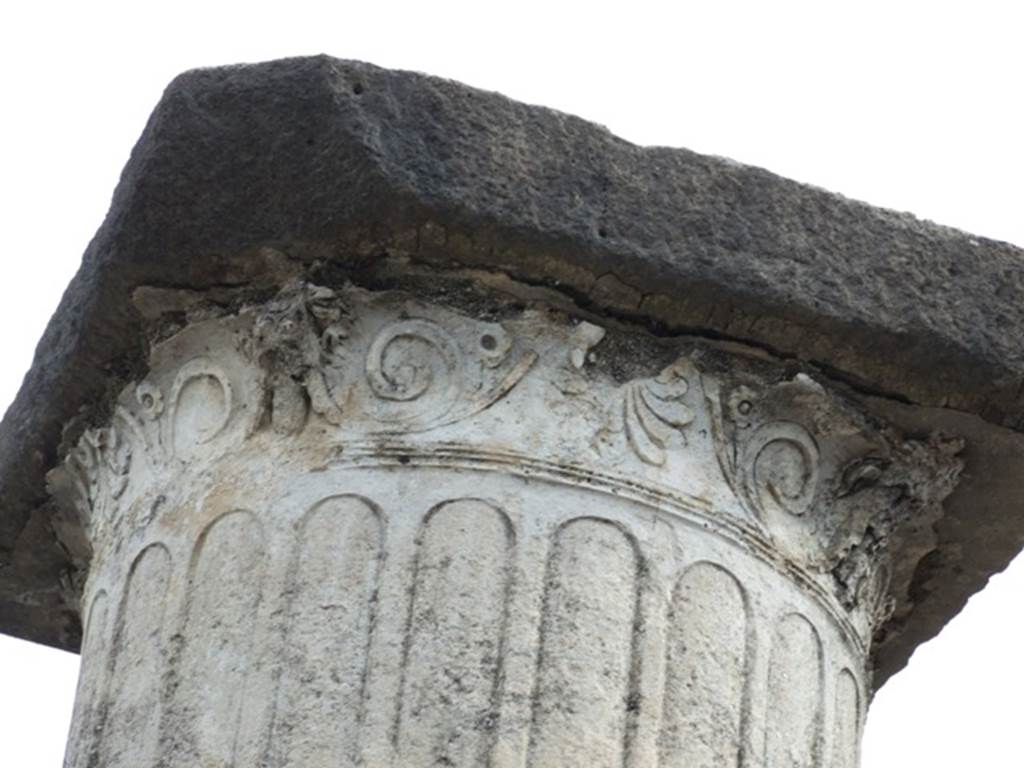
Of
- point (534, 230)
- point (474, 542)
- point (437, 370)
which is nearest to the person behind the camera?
point (474, 542)

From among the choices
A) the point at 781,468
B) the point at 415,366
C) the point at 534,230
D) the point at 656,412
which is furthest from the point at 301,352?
the point at 781,468

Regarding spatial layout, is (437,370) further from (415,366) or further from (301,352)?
(301,352)

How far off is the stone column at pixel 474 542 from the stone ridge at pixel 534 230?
12cm

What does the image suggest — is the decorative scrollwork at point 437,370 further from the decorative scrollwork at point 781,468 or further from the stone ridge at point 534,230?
the decorative scrollwork at point 781,468

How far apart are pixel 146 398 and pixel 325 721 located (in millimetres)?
1153

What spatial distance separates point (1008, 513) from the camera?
8.02 meters

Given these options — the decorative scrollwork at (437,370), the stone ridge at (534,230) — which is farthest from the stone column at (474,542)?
the stone ridge at (534,230)

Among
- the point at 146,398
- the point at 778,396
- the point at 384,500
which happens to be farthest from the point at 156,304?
the point at 778,396

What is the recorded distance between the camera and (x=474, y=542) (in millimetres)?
7121

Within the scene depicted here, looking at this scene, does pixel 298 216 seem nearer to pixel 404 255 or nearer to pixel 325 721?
pixel 404 255

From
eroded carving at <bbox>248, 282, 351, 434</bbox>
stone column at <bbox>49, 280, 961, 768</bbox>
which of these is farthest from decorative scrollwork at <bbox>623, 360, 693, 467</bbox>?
eroded carving at <bbox>248, 282, 351, 434</bbox>

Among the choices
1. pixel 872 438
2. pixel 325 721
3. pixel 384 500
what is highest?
pixel 872 438

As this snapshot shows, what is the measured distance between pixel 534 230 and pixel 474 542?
2.28 feet

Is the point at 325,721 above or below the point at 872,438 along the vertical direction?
Result: below
